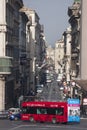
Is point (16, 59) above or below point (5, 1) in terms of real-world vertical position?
below

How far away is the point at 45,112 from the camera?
7356 cm

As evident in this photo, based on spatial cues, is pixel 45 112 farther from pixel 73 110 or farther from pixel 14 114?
pixel 14 114

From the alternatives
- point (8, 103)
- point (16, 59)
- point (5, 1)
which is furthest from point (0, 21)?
point (16, 59)

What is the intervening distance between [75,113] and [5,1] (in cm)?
2532

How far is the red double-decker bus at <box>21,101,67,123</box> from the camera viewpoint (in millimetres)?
72875

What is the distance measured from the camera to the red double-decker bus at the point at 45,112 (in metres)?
72.9

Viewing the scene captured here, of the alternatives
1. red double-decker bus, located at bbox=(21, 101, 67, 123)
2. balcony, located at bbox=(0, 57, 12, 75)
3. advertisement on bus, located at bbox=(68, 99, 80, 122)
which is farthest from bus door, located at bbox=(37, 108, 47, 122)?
balcony, located at bbox=(0, 57, 12, 75)

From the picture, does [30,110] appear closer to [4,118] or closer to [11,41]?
[4,118]

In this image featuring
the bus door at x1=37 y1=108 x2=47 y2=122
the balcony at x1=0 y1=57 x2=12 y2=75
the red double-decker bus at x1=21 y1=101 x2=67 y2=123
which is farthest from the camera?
the balcony at x1=0 y1=57 x2=12 y2=75

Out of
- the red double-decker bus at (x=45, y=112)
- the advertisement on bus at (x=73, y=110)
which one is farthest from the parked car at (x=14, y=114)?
the advertisement on bus at (x=73, y=110)

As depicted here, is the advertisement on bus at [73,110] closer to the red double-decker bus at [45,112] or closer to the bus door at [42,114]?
the red double-decker bus at [45,112]

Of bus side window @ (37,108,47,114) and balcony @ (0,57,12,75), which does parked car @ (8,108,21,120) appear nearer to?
bus side window @ (37,108,47,114)

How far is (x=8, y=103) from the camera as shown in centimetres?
10038

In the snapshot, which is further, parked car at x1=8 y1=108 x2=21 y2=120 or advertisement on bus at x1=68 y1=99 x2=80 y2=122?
parked car at x1=8 y1=108 x2=21 y2=120
